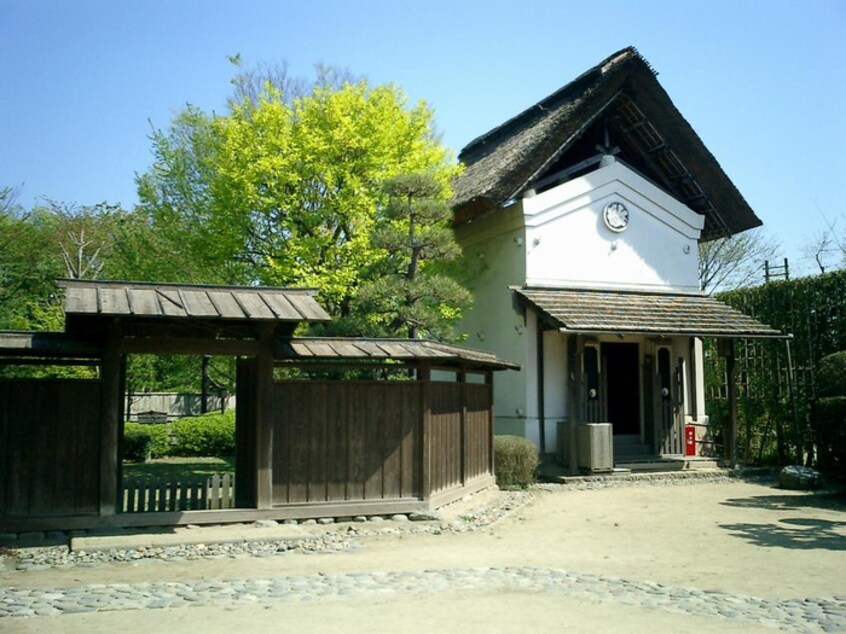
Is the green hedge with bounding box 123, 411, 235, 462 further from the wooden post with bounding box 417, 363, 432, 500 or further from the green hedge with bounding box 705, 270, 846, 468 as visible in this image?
the green hedge with bounding box 705, 270, 846, 468

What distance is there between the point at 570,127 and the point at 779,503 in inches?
360

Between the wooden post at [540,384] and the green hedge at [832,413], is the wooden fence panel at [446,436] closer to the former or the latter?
the wooden post at [540,384]

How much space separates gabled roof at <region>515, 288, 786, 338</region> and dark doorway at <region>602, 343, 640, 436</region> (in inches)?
50.5

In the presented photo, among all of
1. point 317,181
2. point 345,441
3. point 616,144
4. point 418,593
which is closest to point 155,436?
point 317,181

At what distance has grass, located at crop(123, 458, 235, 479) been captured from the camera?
18812mm

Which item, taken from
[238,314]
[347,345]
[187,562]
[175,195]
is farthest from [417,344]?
[175,195]

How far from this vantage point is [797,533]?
38.1 ft

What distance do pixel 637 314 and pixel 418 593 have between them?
476 inches

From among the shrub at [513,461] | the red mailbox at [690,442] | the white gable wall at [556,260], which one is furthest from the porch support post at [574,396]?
the red mailbox at [690,442]

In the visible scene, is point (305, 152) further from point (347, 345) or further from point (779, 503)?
point (779, 503)

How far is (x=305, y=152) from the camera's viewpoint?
17062 millimetres

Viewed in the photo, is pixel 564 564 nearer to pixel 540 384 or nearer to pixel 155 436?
pixel 540 384

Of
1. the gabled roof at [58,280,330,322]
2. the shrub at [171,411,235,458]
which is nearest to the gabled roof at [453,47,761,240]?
the gabled roof at [58,280,330,322]

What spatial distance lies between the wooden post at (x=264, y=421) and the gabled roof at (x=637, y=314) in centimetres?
735
